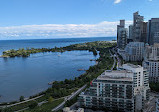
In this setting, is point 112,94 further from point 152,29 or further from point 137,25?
point 137,25

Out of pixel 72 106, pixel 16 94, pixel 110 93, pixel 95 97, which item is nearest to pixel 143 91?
pixel 110 93

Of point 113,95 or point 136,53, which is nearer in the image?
point 113,95

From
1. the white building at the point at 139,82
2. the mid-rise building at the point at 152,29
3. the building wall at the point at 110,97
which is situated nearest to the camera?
the building wall at the point at 110,97

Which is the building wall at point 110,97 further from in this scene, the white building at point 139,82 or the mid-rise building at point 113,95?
the white building at point 139,82

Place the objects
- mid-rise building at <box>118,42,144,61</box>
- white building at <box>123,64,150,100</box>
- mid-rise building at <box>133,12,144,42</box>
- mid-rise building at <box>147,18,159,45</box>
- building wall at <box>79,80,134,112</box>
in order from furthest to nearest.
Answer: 1. mid-rise building at <box>133,12,144,42</box>
2. mid-rise building at <box>147,18,159,45</box>
3. mid-rise building at <box>118,42,144,61</box>
4. white building at <box>123,64,150,100</box>
5. building wall at <box>79,80,134,112</box>

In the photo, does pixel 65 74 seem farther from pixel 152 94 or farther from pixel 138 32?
pixel 138 32

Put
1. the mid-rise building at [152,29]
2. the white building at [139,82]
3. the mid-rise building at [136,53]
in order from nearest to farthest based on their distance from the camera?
the white building at [139,82], the mid-rise building at [136,53], the mid-rise building at [152,29]

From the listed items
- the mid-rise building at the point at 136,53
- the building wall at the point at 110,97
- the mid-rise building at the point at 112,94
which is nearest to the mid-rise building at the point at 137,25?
the mid-rise building at the point at 136,53

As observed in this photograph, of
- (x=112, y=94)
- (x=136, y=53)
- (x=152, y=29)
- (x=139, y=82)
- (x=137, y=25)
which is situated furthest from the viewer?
(x=137, y=25)

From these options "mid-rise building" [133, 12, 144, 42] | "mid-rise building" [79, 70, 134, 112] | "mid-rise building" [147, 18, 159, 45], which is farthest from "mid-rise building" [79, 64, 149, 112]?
"mid-rise building" [133, 12, 144, 42]

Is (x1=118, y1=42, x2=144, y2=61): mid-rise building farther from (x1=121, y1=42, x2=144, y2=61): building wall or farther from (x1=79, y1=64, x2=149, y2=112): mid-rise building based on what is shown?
(x1=79, y1=64, x2=149, y2=112): mid-rise building

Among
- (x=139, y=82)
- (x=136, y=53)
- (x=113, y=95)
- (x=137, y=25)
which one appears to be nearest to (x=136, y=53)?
(x=136, y=53)
